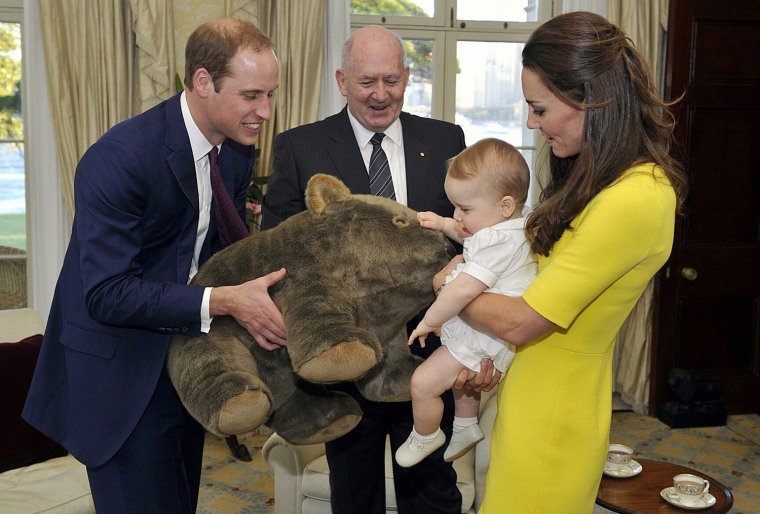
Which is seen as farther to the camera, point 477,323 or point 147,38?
point 147,38

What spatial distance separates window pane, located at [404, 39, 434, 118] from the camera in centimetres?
498

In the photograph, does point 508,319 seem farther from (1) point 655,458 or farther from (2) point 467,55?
(2) point 467,55

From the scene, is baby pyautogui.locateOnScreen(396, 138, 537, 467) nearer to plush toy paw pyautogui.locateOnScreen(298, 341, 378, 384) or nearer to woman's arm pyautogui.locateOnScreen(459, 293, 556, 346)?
woman's arm pyautogui.locateOnScreen(459, 293, 556, 346)

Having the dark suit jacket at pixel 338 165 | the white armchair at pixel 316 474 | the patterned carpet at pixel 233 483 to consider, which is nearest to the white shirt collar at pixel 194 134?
the dark suit jacket at pixel 338 165

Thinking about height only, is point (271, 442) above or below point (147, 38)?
below

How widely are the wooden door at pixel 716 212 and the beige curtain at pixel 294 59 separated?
6.81 feet

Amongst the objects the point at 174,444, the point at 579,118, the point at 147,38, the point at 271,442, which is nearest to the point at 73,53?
the point at 147,38

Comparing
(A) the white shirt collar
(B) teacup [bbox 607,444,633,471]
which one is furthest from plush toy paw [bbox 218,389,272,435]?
(B) teacup [bbox 607,444,633,471]

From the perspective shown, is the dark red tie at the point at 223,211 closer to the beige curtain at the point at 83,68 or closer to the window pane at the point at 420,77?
the beige curtain at the point at 83,68

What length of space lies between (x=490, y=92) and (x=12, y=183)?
9.59ft

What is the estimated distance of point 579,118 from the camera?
1634 mm

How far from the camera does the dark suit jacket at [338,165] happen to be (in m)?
2.56

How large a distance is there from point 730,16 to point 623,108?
3.77m

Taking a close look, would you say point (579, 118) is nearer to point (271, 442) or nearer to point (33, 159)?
point (271, 442)
